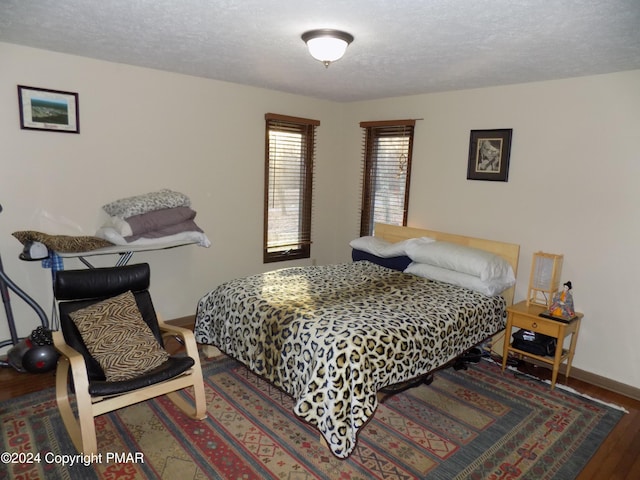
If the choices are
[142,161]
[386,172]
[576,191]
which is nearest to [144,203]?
[142,161]

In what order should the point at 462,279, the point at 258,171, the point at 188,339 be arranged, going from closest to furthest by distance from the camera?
the point at 188,339 → the point at 462,279 → the point at 258,171

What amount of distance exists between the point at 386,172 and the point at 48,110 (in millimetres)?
3407

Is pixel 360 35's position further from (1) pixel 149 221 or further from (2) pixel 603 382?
(2) pixel 603 382

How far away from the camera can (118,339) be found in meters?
2.78

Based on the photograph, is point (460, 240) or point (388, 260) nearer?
point (460, 240)

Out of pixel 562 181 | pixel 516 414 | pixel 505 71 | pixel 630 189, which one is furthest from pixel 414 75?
pixel 516 414

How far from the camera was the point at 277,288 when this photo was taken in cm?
350

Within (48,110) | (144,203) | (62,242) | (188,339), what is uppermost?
(48,110)

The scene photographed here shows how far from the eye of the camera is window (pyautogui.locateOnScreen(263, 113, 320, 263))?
16.3 ft

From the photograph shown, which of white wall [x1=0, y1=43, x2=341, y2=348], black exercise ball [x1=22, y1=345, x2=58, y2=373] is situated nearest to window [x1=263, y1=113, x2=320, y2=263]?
white wall [x1=0, y1=43, x2=341, y2=348]

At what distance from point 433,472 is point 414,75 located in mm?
3015

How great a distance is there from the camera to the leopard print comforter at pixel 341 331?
8.15 ft

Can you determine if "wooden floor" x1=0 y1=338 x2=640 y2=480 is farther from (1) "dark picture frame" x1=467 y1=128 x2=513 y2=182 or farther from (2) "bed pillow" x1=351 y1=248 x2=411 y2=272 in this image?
(1) "dark picture frame" x1=467 y1=128 x2=513 y2=182

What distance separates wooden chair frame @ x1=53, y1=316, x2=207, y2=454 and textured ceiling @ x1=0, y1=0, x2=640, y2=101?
194 cm
